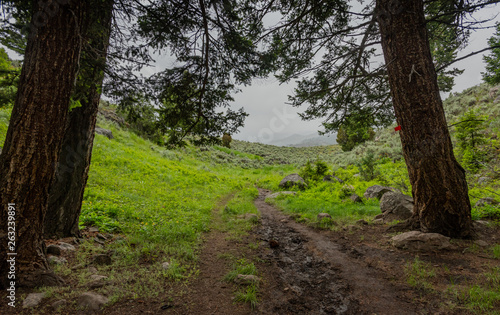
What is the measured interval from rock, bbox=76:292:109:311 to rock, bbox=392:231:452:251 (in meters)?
4.92

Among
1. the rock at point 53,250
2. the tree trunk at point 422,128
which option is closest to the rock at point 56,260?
the rock at point 53,250

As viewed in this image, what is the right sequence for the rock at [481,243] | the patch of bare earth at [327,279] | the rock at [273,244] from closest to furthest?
the patch of bare earth at [327,279] < the rock at [481,243] < the rock at [273,244]

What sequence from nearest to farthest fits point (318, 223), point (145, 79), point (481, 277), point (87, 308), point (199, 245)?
1. point (87, 308)
2. point (481, 277)
3. point (145, 79)
4. point (199, 245)
5. point (318, 223)

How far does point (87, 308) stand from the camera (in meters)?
2.43

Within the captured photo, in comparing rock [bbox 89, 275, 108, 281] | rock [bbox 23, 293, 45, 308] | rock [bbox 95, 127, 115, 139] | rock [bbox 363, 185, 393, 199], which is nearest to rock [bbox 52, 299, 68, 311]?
rock [bbox 23, 293, 45, 308]

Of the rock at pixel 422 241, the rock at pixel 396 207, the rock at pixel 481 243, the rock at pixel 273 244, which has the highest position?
the rock at pixel 396 207

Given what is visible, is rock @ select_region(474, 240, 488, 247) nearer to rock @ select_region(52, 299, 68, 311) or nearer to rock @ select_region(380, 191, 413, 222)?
rock @ select_region(380, 191, 413, 222)

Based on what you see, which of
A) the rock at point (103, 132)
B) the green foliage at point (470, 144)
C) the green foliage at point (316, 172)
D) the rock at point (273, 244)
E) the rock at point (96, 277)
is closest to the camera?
the rock at point (96, 277)

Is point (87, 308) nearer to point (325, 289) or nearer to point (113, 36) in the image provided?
point (325, 289)

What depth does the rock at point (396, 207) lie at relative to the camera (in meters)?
5.36

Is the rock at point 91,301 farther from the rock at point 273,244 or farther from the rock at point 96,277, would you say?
the rock at point 273,244

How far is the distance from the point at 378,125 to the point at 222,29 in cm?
591

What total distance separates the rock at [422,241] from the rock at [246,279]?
2927 millimetres

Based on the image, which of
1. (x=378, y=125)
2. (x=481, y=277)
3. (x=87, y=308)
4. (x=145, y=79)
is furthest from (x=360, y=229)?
(x=145, y=79)
